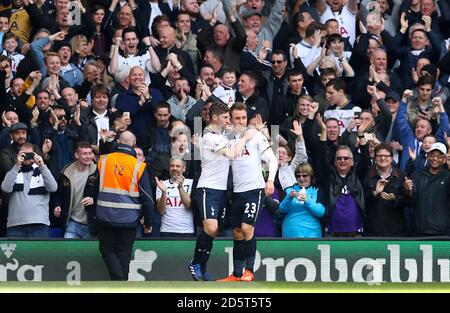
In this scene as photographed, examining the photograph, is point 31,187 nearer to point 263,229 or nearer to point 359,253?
point 263,229

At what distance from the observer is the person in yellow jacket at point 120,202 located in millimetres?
19062

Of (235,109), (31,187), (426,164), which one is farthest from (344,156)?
(31,187)

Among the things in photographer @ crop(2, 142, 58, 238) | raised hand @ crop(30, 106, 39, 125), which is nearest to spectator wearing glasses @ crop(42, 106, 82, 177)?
raised hand @ crop(30, 106, 39, 125)

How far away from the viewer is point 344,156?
2102cm

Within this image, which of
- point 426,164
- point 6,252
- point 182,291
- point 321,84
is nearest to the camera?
point 182,291

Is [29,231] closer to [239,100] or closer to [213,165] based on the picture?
[213,165]

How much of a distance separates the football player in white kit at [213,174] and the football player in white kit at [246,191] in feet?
0.44

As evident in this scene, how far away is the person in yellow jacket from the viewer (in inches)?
750

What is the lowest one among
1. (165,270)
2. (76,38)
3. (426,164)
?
(165,270)

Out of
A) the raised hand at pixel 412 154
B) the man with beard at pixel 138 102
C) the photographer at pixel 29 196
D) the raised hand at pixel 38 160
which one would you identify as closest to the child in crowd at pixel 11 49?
the man with beard at pixel 138 102

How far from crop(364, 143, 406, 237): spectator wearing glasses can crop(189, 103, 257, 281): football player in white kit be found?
9.44ft

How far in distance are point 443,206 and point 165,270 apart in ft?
12.5

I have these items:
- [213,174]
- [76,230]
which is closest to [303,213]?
[213,174]

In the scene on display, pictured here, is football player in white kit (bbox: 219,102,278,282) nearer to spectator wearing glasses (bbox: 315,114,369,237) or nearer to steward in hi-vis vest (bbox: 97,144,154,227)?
steward in hi-vis vest (bbox: 97,144,154,227)
